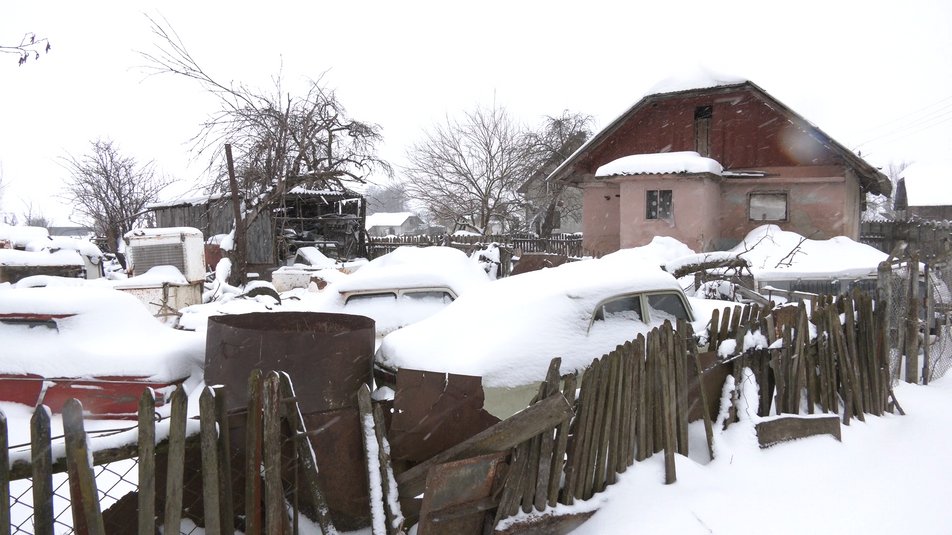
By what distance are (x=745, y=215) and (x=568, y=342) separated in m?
16.4

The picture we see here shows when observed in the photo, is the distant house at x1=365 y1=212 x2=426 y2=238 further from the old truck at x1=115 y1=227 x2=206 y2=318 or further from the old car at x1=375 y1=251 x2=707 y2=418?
the old car at x1=375 y1=251 x2=707 y2=418

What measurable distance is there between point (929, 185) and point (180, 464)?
5715 cm

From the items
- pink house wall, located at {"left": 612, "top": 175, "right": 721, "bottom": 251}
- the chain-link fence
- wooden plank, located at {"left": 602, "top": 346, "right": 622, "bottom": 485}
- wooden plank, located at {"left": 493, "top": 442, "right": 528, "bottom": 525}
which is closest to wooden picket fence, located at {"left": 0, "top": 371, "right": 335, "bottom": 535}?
wooden plank, located at {"left": 493, "top": 442, "right": 528, "bottom": 525}

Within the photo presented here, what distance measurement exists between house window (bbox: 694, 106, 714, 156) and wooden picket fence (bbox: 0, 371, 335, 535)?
18903mm

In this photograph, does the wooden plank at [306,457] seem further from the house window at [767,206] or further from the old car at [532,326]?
the house window at [767,206]

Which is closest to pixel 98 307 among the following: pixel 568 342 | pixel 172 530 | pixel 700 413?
pixel 172 530

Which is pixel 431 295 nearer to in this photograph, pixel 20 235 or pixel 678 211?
pixel 678 211

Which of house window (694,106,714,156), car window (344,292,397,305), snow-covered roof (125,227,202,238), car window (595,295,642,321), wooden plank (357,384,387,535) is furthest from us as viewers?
house window (694,106,714,156)

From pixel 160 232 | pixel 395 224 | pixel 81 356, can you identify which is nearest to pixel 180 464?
pixel 81 356

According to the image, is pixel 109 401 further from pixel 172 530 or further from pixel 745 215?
pixel 745 215

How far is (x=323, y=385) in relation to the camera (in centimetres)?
306

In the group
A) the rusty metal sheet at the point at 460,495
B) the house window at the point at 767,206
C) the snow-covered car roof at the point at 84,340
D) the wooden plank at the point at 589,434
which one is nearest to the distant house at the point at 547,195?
the house window at the point at 767,206

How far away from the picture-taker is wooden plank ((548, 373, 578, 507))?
3166 millimetres

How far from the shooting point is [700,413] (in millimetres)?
4430
